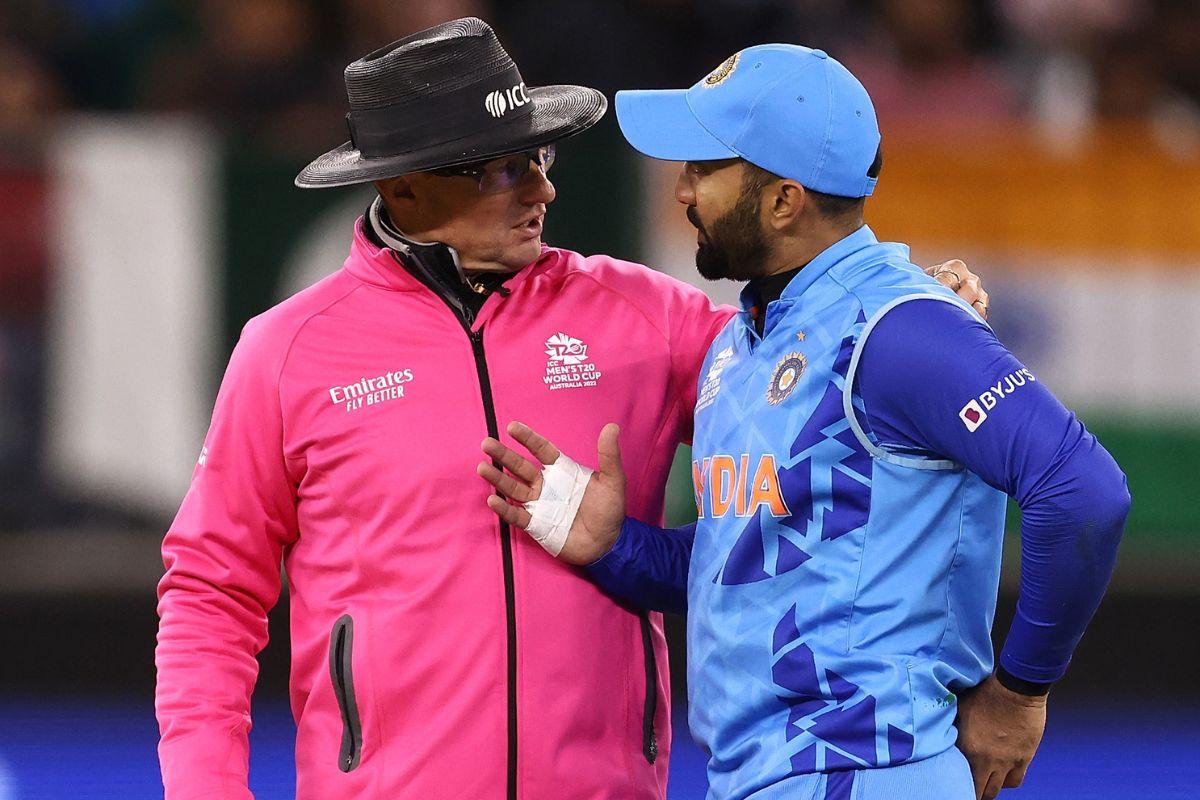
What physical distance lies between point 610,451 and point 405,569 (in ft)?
1.33

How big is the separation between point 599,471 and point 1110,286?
185 inches

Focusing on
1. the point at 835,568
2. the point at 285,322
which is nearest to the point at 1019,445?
the point at 835,568

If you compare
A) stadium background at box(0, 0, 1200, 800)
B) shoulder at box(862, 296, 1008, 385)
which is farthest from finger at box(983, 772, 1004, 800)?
stadium background at box(0, 0, 1200, 800)

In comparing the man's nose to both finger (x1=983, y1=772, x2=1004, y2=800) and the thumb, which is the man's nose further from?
finger (x1=983, y1=772, x2=1004, y2=800)

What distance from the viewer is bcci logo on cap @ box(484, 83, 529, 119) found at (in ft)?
10.4

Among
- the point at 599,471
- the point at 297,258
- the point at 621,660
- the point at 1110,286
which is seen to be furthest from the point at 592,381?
the point at 1110,286

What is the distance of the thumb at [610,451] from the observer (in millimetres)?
3111

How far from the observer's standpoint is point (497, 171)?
3.22 metres

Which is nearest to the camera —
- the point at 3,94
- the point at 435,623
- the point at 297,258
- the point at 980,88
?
the point at 435,623

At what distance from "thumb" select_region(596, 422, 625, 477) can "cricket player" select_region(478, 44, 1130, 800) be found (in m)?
0.11

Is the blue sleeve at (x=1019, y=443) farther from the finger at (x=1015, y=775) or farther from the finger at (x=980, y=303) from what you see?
the finger at (x=980, y=303)

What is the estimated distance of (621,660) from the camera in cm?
318

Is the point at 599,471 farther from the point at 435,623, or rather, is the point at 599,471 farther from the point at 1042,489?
the point at 1042,489

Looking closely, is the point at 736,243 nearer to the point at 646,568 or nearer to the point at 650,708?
the point at 646,568
